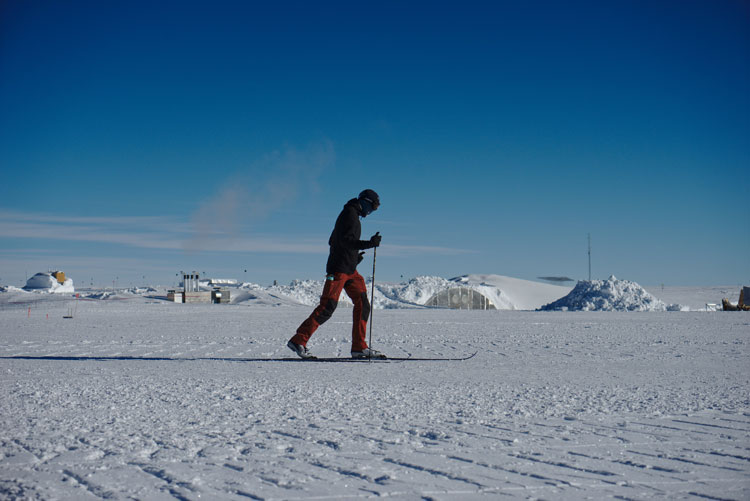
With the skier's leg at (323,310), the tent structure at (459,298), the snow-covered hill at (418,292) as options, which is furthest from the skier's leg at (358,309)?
the tent structure at (459,298)

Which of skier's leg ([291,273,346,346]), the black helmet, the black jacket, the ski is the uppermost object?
the black helmet

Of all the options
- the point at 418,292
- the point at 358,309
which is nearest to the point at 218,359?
the point at 358,309

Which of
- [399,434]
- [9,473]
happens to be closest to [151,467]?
[9,473]

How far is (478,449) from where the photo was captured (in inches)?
100

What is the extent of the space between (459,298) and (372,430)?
56.3 meters

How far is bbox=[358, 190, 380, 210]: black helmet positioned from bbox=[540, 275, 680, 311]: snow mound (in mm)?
27484

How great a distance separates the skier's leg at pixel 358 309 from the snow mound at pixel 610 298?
27566 millimetres

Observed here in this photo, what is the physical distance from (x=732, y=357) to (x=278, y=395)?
5.12 meters

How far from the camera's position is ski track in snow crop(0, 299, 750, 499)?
2.10 meters

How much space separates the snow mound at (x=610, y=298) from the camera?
32.1m

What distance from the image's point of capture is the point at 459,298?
58.5 meters

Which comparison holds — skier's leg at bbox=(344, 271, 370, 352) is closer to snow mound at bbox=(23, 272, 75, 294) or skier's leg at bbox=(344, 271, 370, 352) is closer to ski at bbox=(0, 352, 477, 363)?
ski at bbox=(0, 352, 477, 363)

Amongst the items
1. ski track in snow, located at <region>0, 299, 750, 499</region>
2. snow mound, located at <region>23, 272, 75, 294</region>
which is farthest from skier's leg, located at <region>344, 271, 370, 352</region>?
snow mound, located at <region>23, 272, 75, 294</region>

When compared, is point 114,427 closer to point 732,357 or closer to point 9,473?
point 9,473
